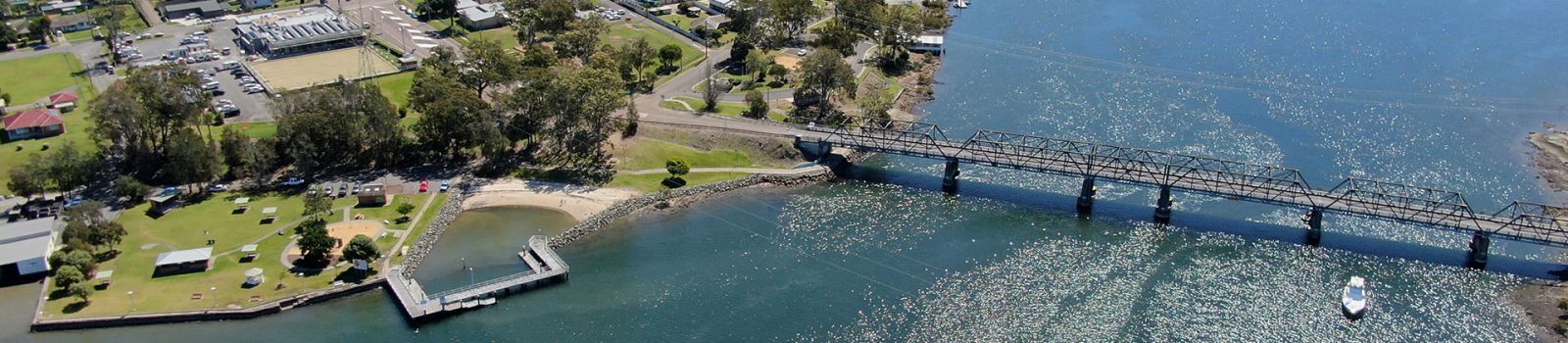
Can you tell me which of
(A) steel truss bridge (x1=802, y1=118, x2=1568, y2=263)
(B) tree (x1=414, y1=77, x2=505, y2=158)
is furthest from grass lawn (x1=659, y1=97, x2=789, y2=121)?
(B) tree (x1=414, y1=77, x2=505, y2=158)

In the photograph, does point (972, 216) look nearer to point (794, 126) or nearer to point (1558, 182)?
point (794, 126)

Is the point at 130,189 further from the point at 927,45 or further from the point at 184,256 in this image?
the point at 927,45

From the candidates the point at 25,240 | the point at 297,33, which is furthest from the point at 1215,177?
the point at 297,33

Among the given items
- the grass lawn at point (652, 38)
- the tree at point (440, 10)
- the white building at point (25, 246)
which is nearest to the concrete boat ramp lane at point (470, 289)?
the white building at point (25, 246)

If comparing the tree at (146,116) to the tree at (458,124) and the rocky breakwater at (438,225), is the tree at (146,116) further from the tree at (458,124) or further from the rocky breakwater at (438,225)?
the rocky breakwater at (438,225)

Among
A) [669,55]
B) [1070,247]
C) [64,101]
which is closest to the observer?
[1070,247]

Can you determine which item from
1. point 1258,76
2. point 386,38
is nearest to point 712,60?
point 386,38
